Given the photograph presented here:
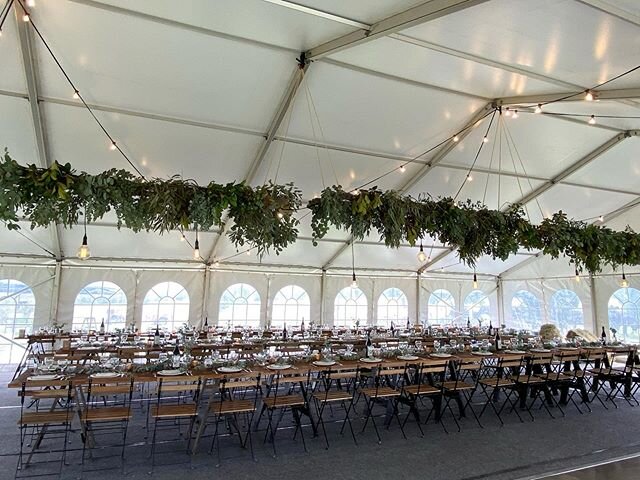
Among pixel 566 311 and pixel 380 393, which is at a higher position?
pixel 566 311

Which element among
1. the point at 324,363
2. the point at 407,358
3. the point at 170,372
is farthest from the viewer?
the point at 407,358

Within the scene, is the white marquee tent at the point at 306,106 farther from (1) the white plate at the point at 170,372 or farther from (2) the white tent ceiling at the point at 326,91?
(1) the white plate at the point at 170,372

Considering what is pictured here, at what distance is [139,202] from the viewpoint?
4.18 m

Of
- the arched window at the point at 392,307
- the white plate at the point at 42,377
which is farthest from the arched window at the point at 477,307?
the white plate at the point at 42,377

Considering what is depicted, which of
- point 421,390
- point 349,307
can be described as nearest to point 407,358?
point 421,390

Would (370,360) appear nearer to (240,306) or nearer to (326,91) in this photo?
(326,91)

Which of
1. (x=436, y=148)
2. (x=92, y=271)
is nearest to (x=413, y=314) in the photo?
(x=436, y=148)

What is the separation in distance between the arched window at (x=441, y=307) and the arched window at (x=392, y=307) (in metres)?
1.00

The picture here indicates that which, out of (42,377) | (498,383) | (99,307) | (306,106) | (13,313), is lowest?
(498,383)

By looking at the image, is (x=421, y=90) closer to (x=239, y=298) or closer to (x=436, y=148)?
(x=436, y=148)

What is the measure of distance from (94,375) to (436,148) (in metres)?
6.56

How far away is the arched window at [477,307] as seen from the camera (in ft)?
48.4

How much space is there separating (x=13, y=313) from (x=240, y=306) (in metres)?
5.48

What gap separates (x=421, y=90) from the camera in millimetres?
5973
